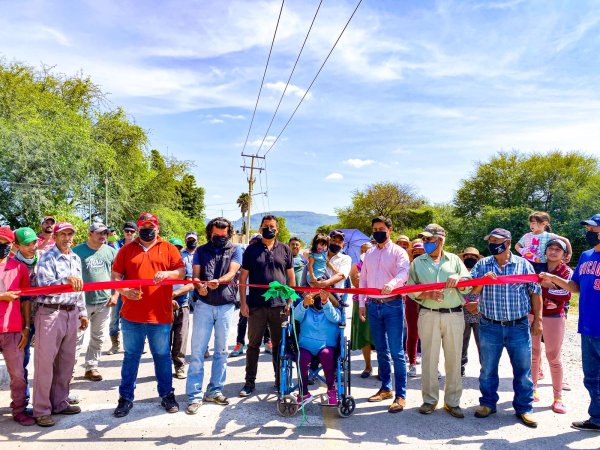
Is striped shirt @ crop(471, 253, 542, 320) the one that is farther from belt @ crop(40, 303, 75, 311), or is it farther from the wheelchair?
belt @ crop(40, 303, 75, 311)

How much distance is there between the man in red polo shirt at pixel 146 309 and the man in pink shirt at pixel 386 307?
2.38 m

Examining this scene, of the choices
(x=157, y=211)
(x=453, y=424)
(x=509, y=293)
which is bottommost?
(x=453, y=424)

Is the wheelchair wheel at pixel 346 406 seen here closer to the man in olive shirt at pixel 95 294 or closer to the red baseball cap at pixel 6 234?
the man in olive shirt at pixel 95 294

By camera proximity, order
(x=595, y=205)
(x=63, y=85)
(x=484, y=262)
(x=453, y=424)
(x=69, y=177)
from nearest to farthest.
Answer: (x=453, y=424)
(x=484, y=262)
(x=69, y=177)
(x=63, y=85)
(x=595, y=205)

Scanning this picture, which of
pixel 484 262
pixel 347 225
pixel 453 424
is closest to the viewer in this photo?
pixel 453 424

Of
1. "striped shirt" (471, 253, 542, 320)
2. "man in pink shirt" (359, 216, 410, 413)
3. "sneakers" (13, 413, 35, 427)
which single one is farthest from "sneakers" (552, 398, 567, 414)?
"sneakers" (13, 413, 35, 427)

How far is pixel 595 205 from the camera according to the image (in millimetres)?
29125

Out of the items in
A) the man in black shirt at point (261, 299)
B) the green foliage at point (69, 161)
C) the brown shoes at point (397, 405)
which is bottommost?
the brown shoes at point (397, 405)

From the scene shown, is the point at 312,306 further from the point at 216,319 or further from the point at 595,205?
the point at 595,205

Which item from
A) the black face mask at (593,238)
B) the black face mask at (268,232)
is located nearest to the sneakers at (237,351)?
the black face mask at (268,232)

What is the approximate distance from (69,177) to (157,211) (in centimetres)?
841

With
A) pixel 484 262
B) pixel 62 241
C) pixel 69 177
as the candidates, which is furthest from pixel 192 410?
pixel 69 177

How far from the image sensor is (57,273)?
4.70 metres

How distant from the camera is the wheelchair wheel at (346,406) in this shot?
4.70 metres
